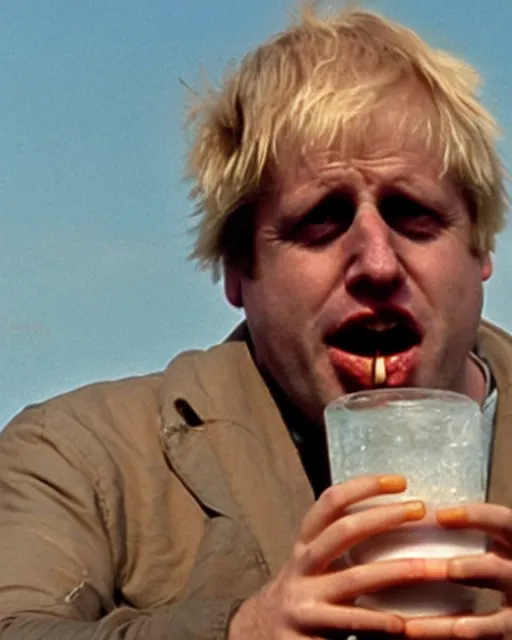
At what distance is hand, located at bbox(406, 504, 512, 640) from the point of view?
6.88 feet

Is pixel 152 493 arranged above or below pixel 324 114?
below

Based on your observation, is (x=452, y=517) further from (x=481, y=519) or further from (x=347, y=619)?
(x=347, y=619)

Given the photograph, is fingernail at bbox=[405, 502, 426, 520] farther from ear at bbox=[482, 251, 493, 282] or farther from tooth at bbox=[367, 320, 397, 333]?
ear at bbox=[482, 251, 493, 282]

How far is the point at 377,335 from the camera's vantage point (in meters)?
3.10

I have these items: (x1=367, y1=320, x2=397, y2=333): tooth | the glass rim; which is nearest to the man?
(x1=367, y1=320, x2=397, y2=333): tooth

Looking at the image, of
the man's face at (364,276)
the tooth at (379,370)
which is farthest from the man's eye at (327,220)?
the tooth at (379,370)

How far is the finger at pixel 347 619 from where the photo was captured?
2.09 m

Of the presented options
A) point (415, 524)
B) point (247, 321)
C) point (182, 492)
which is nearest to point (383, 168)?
point (247, 321)

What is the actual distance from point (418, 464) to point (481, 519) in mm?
120

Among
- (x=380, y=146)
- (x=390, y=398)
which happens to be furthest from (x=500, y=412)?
(x=390, y=398)

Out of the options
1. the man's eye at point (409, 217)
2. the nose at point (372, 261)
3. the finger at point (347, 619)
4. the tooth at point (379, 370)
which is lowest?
the finger at point (347, 619)

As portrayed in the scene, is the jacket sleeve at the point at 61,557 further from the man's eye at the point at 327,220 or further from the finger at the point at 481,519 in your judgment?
the man's eye at the point at 327,220

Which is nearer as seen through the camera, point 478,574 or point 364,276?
point 478,574

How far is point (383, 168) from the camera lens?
3.18m
